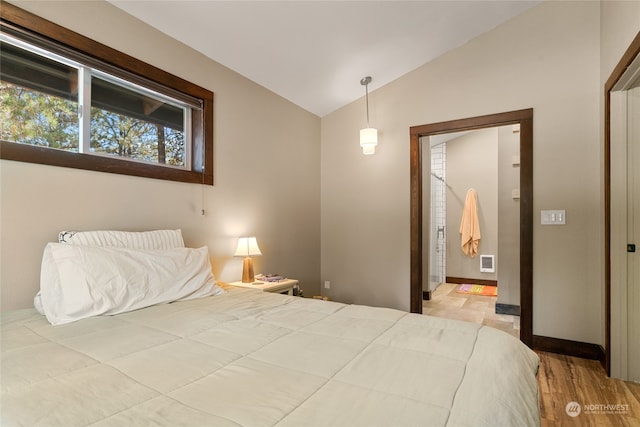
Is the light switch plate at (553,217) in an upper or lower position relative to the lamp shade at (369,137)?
lower

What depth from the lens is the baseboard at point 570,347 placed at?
2.64 metres

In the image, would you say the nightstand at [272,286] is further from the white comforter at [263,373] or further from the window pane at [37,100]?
the window pane at [37,100]

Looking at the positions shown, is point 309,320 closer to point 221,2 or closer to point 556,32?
point 221,2

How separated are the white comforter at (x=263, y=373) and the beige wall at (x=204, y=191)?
56 cm

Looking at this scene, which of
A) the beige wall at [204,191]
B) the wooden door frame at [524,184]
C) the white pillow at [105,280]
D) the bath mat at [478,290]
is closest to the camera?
the white pillow at [105,280]

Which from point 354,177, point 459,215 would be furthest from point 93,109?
point 459,215

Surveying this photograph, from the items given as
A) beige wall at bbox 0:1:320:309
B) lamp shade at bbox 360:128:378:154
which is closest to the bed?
beige wall at bbox 0:1:320:309

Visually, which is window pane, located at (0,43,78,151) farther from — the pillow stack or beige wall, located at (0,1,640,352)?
the pillow stack

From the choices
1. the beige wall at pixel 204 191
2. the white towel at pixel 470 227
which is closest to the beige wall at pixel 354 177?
the beige wall at pixel 204 191

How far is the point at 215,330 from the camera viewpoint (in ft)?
4.54

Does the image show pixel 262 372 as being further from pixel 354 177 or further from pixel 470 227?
pixel 470 227

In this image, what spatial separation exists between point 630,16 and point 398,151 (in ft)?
6.69

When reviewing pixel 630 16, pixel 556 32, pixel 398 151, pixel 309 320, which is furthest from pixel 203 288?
pixel 556 32

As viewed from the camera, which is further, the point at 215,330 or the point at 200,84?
the point at 200,84
